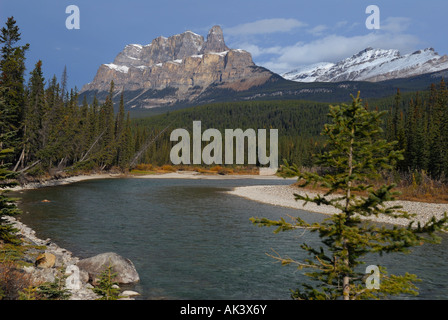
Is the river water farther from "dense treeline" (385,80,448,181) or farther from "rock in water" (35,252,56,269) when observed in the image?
"dense treeline" (385,80,448,181)

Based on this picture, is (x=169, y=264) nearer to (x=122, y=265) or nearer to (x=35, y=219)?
(x=122, y=265)

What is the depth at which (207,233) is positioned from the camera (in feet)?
78.9

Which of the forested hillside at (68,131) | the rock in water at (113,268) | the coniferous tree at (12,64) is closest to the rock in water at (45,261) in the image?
the rock in water at (113,268)

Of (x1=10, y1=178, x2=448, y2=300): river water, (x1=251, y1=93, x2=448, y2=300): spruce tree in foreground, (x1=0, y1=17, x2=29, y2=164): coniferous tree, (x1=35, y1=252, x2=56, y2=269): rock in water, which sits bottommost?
(x1=10, y1=178, x2=448, y2=300): river water

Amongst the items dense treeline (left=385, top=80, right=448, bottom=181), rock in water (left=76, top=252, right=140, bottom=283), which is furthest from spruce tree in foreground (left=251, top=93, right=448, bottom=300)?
dense treeline (left=385, top=80, right=448, bottom=181)

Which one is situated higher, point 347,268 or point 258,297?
point 347,268

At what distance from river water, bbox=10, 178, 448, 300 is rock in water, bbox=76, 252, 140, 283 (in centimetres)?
61

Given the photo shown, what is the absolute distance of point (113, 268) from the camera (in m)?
13.7

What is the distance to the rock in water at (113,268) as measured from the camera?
13695mm

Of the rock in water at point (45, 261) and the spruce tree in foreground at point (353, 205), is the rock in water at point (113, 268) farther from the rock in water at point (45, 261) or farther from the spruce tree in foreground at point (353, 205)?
the spruce tree in foreground at point (353, 205)

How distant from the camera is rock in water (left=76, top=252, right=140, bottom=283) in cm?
1370

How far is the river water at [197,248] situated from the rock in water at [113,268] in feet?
1.99
